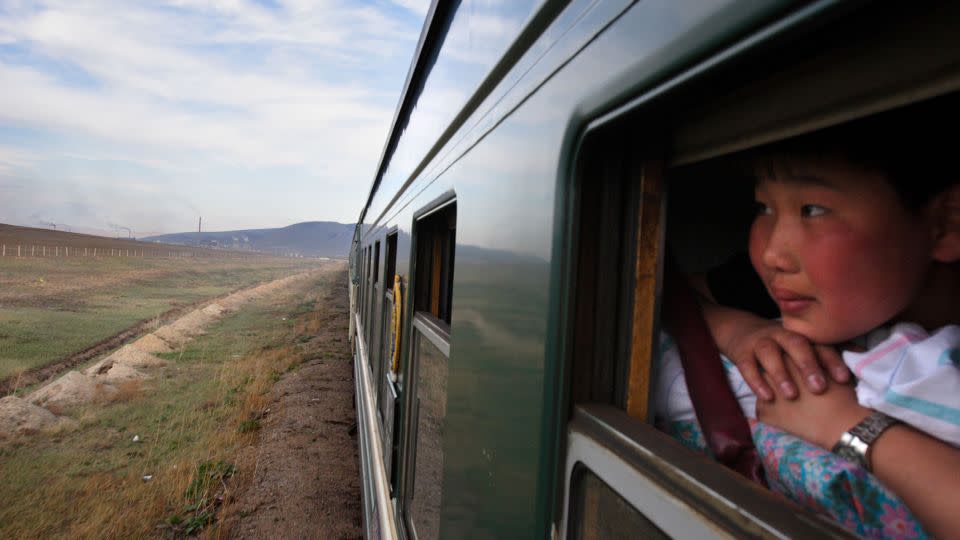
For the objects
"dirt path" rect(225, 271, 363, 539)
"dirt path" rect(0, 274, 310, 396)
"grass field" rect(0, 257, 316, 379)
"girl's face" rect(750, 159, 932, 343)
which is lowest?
"dirt path" rect(0, 274, 310, 396)

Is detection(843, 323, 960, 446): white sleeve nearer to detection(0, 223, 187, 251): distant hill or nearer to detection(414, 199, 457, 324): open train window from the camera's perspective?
detection(414, 199, 457, 324): open train window

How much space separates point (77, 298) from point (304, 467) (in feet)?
97.0

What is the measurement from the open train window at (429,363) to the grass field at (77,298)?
16.0 metres

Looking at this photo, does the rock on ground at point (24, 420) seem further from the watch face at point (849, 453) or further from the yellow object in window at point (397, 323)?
the watch face at point (849, 453)

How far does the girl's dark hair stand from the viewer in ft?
2.56

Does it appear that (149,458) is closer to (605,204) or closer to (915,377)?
(605,204)

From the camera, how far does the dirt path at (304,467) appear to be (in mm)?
5672

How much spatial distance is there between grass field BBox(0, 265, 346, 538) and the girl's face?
20.1 ft

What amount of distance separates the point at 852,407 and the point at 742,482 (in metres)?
0.23

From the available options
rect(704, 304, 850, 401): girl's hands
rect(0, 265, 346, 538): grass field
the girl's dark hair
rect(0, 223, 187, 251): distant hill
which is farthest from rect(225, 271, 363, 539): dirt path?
rect(0, 223, 187, 251): distant hill

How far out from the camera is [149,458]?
8.41 metres

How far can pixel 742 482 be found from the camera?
28.1 inches

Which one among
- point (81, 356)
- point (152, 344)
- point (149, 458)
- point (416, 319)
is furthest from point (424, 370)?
point (81, 356)

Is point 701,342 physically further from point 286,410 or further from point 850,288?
point 286,410
